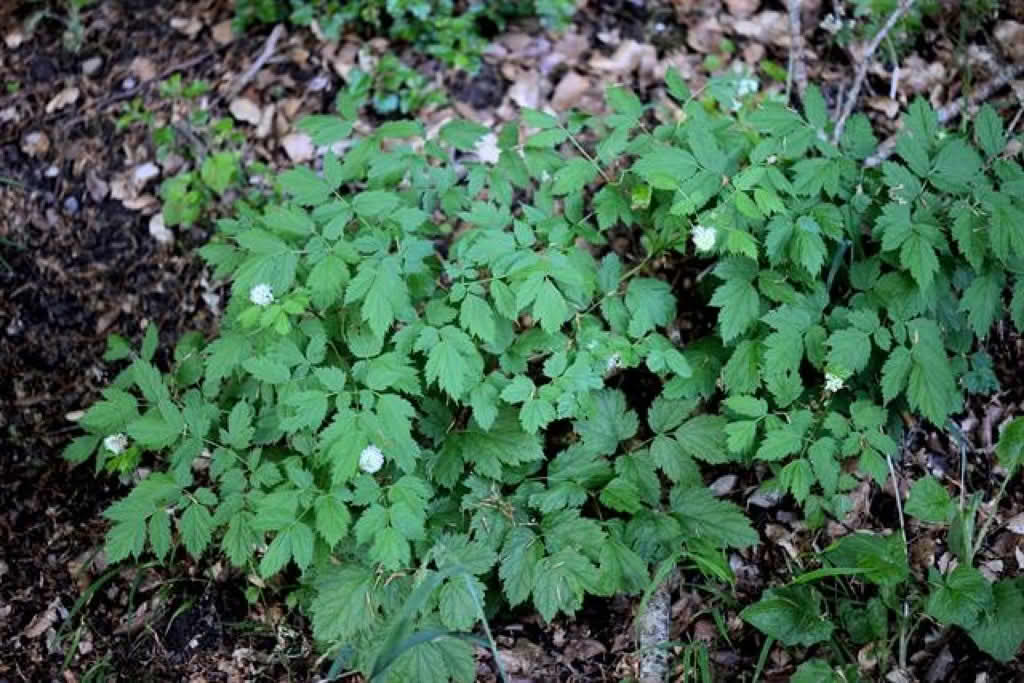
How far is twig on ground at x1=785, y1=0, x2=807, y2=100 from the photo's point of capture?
351 centimetres

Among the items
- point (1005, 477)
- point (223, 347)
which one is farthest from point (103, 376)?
point (1005, 477)

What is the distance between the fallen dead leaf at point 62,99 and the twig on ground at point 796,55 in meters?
3.26

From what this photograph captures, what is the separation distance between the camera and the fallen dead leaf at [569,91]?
3.96 metres

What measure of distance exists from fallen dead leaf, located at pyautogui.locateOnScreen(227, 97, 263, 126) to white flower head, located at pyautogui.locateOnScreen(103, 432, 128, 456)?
1758mm

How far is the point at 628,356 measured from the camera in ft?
9.11

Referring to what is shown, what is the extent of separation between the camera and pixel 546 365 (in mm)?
2721

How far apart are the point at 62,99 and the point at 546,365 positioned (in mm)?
2975

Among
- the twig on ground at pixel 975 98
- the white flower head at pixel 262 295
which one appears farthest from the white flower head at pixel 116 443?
the twig on ground at pixel 975 98

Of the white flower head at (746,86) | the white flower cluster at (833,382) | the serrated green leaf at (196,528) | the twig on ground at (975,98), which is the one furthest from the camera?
the twig on ground at (975,98)

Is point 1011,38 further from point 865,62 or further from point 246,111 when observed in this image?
point 246,111

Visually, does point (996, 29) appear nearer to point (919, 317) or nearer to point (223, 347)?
point (919, 317)

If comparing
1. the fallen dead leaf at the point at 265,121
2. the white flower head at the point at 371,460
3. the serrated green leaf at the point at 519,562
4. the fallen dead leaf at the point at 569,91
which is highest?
the fallen dead leaf at the point at 569,91

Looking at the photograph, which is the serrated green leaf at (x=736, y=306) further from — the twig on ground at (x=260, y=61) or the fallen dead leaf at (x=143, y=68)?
the fallen dead leaf at (x=143, y=68)

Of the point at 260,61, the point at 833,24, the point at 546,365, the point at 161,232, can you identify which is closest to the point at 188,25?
the point at 260,61
